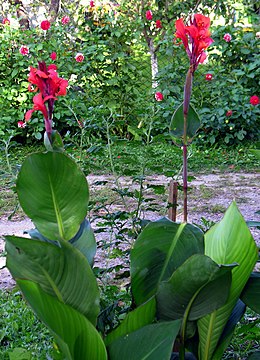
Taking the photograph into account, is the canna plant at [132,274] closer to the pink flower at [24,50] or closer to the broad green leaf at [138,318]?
the broad green leaf at [138,318]

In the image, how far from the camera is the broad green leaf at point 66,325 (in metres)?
0.95

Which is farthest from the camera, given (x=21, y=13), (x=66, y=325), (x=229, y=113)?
(x=21, y=13)

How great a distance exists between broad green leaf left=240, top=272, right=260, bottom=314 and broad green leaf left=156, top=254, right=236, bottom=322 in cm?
11

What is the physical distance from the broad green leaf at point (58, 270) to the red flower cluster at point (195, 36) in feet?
1.66

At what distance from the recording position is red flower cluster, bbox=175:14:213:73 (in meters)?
1.19

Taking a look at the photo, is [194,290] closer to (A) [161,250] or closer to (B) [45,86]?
(A) [161,250]

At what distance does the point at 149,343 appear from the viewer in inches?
38.9

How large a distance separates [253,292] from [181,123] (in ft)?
1.39

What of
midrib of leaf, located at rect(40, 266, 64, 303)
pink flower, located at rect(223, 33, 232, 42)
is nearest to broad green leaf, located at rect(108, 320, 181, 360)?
midrib of leaf, located at rect(40, 266, 64, 303)

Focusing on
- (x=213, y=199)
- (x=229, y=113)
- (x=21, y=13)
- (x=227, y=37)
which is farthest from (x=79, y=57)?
(x=213, y=199)

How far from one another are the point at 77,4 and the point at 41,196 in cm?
657

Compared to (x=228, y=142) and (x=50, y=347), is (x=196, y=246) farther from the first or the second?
(x=228, y=142)

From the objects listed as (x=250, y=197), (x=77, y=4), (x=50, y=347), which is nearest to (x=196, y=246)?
(x=50, y=347)

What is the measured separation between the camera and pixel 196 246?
3.70 ft
